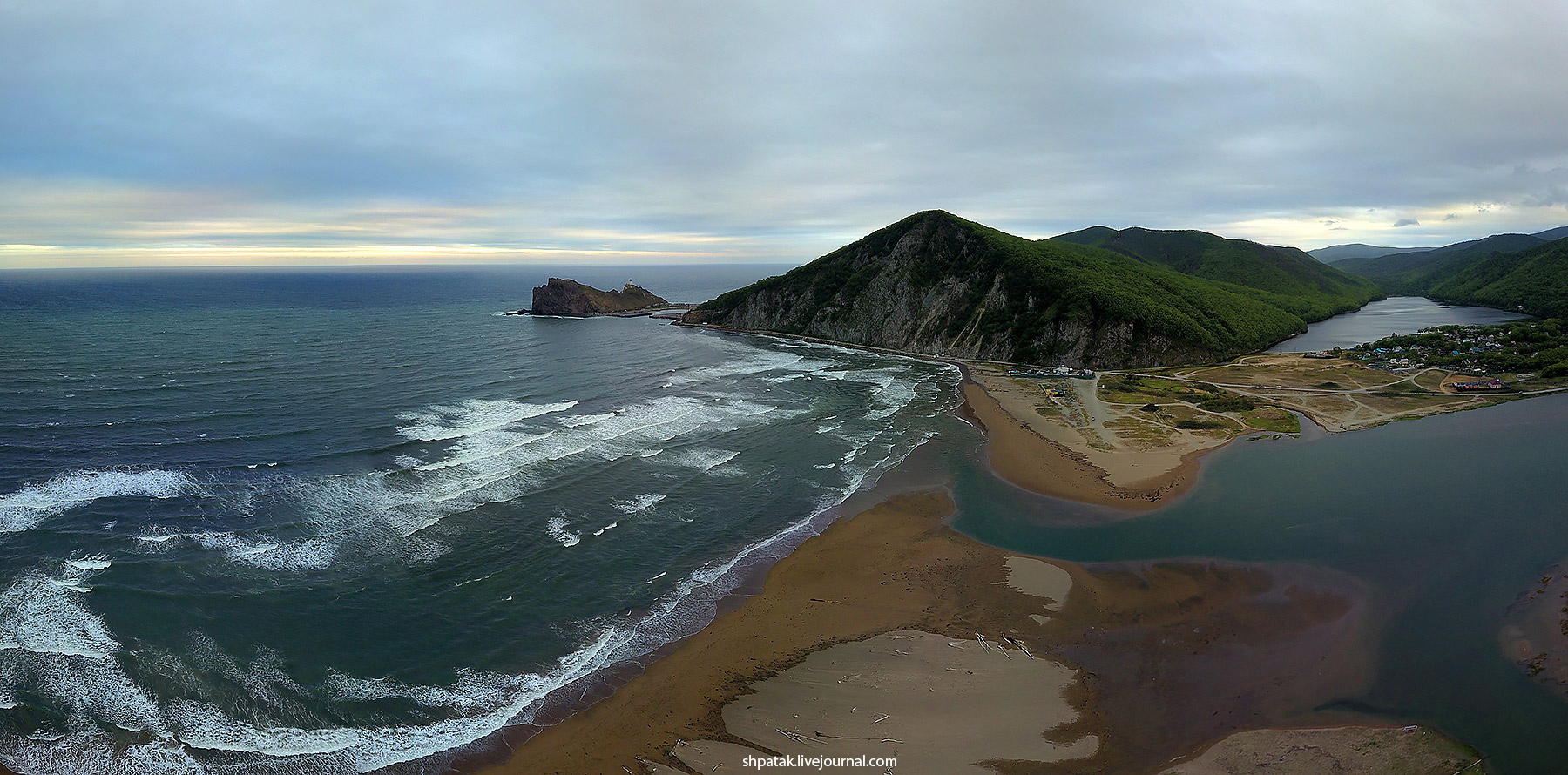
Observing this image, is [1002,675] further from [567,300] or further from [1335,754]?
[567,300]

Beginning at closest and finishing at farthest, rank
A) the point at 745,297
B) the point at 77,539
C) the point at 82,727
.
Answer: the point at 82,727 < the point at 77,539 < the point at 745,297

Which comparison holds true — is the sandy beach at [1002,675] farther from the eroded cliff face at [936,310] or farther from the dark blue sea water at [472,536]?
the eroded cliff face at [936,310]

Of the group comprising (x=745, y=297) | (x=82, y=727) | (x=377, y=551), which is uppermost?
(x=745, y=297)

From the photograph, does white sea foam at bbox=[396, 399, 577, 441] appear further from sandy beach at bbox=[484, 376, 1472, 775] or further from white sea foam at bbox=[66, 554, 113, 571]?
sandy beach at bbox=[484, 376, 1472, 775]

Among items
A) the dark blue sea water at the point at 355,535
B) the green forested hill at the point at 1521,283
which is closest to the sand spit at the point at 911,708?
the dark blue sea water at the point at 355,535

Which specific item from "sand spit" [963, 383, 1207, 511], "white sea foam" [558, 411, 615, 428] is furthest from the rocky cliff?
"sand spit" [963, 383, 1207, 511]

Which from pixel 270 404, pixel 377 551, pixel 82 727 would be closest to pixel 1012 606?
pixel 377 551

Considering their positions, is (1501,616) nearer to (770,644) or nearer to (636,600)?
(770,644)
